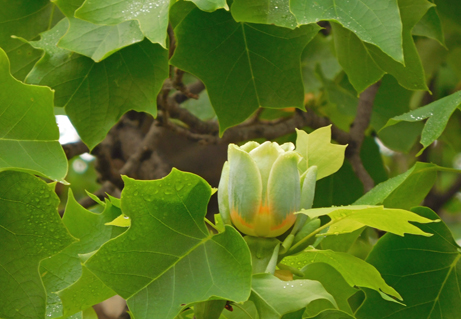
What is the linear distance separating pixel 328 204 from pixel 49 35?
0.73 metres

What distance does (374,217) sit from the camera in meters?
0.47

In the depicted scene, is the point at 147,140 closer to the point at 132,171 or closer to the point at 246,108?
the point at 132,171

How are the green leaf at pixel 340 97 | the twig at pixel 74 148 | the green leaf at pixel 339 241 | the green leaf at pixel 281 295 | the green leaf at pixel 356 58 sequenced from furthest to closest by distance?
1. the green leaf at pixel 340 97
2. the twig at pixel 74 148
3. the green leaf at pixel 356 58
4. the green leaf at pixel 339 241
5. the green leaf at pixel 281 295

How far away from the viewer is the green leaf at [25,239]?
511 millimetres

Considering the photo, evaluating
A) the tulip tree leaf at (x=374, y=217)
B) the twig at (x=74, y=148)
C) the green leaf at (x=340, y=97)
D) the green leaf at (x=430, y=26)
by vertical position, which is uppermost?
the tulip tree leaf at (x=374, y=217)

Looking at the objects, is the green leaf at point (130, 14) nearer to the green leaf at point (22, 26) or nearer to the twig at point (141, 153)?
the green leaf at point (22, 26)

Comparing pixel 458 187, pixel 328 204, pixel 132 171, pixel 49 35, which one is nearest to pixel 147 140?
pixel 132 171

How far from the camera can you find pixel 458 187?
1650 millimetres

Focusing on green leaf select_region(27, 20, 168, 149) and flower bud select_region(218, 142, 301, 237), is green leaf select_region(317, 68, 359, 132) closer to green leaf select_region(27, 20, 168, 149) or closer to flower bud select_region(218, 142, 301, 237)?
green leaf select_region(27, 20, 168, 149)

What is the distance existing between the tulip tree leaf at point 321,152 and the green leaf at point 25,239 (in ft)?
0.90

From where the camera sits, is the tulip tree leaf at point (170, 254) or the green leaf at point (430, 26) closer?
the tulip tree leaf at point (170, 254)

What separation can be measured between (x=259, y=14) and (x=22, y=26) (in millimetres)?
444

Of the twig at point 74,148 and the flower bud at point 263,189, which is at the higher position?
the flower bud at point 263,189

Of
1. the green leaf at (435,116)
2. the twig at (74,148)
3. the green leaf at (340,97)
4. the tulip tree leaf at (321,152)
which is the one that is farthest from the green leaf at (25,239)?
the green leaf at (340,97)
